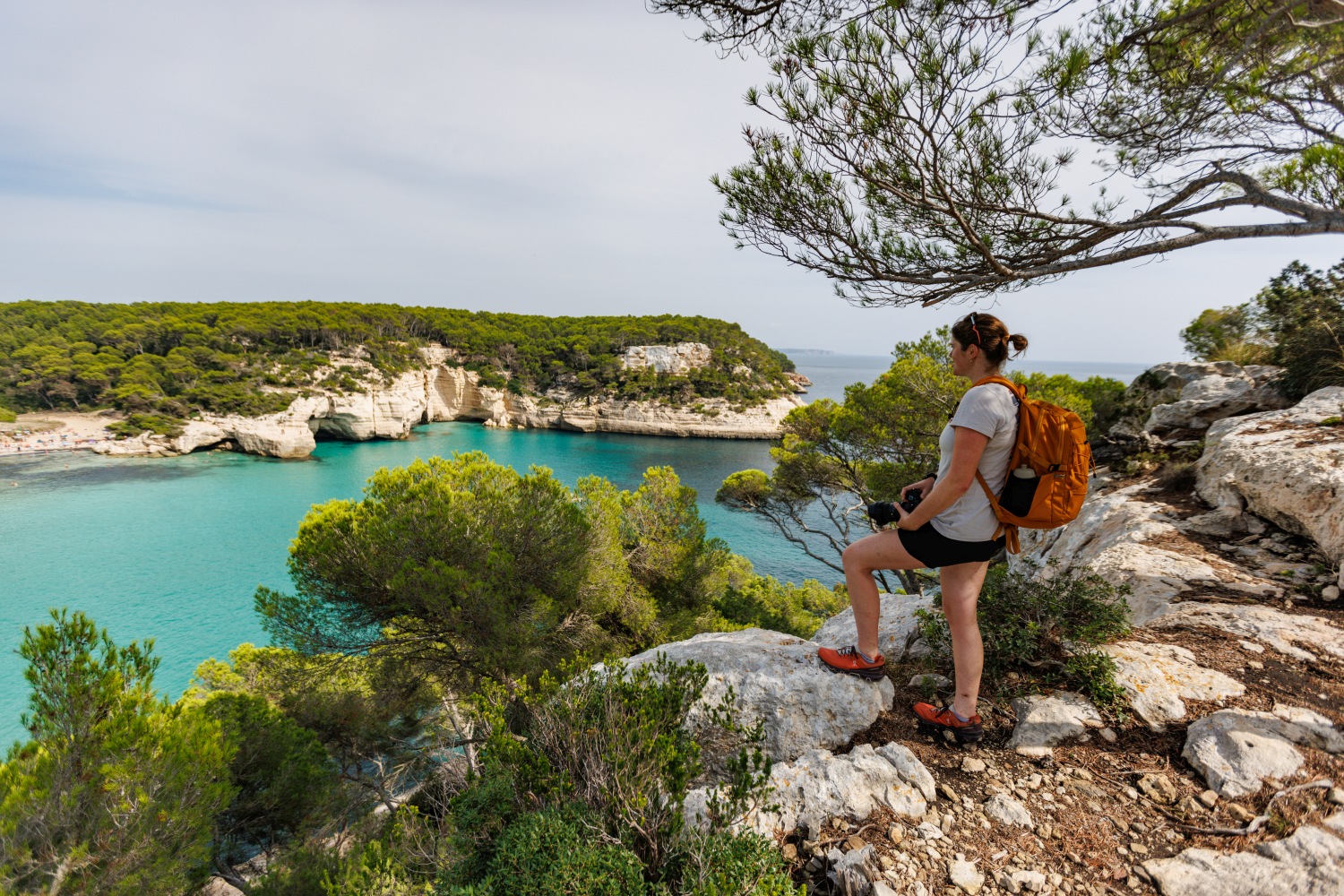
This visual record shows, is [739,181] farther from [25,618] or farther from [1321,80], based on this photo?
[25,618]

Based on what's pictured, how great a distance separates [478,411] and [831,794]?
49.9 meters

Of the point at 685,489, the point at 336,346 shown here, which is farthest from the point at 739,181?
the point at 336,346

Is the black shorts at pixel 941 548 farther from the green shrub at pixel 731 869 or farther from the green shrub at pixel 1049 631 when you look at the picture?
the green shrub at pixel 731 869

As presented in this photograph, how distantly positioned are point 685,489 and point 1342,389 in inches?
319

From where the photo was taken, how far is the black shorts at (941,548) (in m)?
2.06

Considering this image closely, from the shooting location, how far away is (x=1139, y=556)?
13.0 ft

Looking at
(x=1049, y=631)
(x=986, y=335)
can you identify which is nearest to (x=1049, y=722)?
(x=1049, y=631)

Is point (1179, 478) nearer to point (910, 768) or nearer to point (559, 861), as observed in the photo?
point (910, 768)

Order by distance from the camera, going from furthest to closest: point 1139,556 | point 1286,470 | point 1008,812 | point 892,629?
point 1139,556, point 1286,470, point 892,629, point 1008,812

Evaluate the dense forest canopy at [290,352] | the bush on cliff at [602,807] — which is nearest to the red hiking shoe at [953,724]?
the bush on cliff at [602,807]

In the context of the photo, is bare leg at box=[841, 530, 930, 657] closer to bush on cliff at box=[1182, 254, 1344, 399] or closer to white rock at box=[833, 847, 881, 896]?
white rock at box=[833, 847, 881, 896]

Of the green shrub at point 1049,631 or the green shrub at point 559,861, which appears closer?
the green shrub at point 559,861

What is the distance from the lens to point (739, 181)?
4.20 meters

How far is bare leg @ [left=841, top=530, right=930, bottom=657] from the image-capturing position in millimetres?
2238
